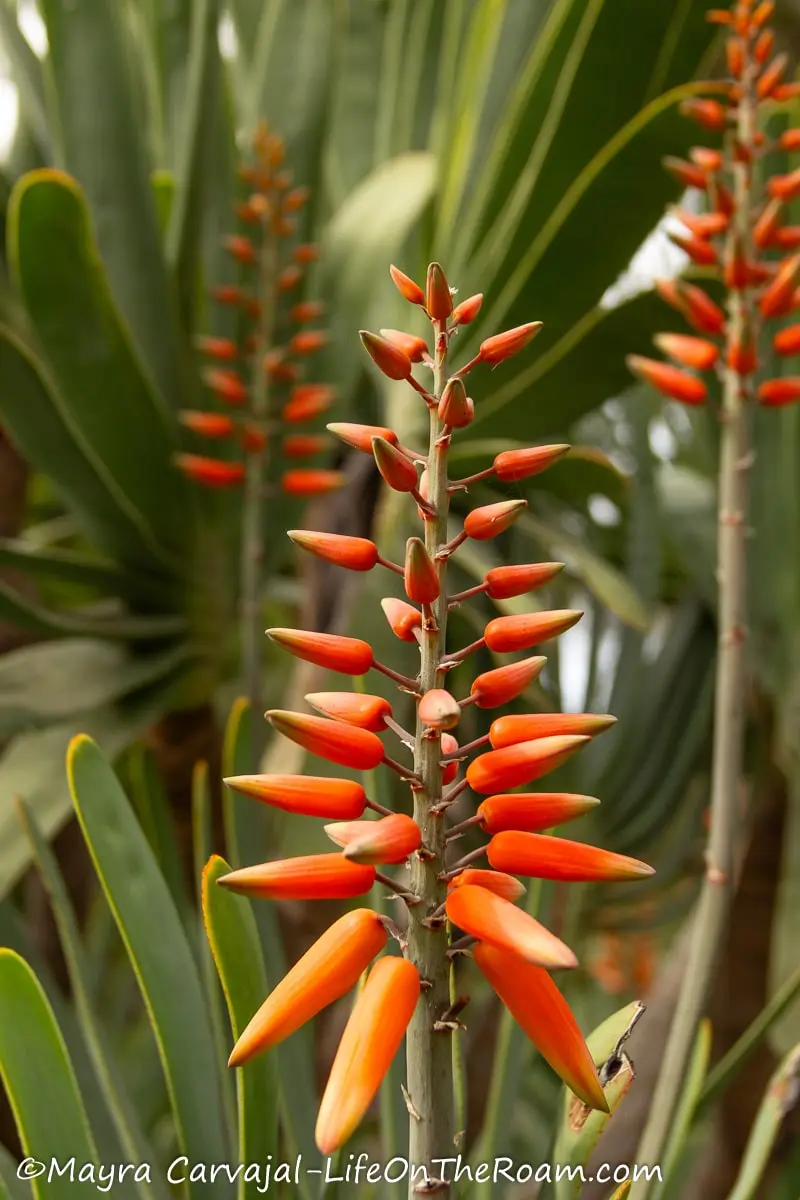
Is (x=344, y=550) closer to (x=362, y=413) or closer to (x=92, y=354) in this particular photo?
(x=92, y=354)

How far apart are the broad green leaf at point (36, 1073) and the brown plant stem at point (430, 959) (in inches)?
4.7

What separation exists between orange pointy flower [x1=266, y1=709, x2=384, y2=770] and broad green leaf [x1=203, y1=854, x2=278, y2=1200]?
1.9 inches

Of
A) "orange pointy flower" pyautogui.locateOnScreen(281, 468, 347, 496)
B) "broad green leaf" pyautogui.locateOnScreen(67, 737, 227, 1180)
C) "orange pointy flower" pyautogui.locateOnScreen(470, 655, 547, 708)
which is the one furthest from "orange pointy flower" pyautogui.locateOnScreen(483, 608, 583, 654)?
"orange pointy flower" pyautogui.locateOnScreen(281, 468, 347, 496)

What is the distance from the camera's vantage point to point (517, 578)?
0.96 ft

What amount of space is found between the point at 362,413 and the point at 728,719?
48 centimetres

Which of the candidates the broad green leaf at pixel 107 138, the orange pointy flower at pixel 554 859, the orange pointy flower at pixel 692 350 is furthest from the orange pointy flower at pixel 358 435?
the broad green leaf at pixel 107 138

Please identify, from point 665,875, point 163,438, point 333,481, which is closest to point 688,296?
point 333,481

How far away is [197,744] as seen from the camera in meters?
0.80

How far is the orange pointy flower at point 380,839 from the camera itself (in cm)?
24

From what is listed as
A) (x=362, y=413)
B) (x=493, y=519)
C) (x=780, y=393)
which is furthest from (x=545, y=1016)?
(x=362, y=413)

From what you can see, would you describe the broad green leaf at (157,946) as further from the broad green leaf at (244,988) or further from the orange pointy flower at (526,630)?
the orange pointy flower at (526,630)

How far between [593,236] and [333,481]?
0.22 meters

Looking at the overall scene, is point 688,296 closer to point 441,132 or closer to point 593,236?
point 593,236

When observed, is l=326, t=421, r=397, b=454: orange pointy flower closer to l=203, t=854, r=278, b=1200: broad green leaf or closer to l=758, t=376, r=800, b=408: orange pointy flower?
l=203, t=854, r=278, b=1200: broad green leaf
